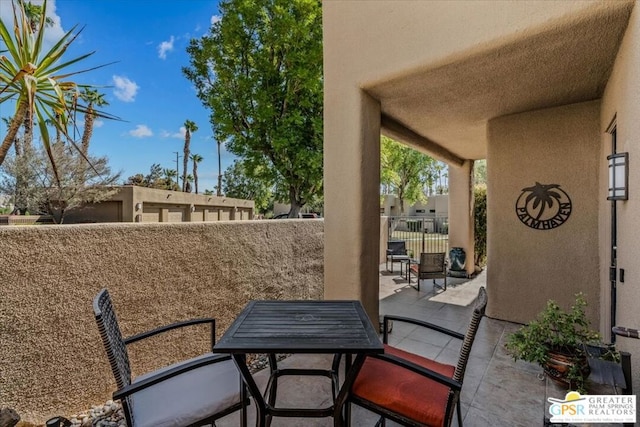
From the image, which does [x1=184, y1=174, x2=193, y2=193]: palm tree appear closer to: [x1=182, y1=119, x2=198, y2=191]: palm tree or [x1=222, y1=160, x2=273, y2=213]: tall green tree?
[x1=182, y1=119, x2=198, y2=191]: palm tree

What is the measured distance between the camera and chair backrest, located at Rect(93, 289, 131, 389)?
1546 millimetres

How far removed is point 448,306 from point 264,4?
37.2 ft

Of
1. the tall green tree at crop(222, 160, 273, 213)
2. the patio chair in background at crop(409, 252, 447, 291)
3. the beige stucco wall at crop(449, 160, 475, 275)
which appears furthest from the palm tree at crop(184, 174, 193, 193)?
the patio chair in background at crop(409, 252, 447, 291)

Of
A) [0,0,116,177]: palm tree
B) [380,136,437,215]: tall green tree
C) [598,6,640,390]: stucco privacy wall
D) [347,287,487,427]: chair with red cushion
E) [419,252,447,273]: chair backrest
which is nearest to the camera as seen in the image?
[347,287,487,427]: chair with red cushion

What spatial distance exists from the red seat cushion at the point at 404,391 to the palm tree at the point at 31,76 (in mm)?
3319

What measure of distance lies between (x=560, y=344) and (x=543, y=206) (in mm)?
2145

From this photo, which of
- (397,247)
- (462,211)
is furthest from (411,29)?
(397,247)

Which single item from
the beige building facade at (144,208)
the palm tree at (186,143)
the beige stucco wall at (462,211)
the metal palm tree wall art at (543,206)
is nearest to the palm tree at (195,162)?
the palm tree at (186,143)

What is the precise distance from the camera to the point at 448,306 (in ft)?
16.7

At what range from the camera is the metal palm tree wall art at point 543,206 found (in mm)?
3979

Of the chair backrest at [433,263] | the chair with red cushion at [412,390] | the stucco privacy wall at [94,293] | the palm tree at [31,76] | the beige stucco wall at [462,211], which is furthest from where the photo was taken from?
the beige stucco wall at [462,211]

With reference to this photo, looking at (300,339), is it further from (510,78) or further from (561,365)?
(510,78)

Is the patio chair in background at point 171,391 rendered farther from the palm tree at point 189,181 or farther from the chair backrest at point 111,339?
the palm tree at point 189,181

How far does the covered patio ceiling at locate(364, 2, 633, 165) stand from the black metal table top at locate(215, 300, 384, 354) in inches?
99.0
